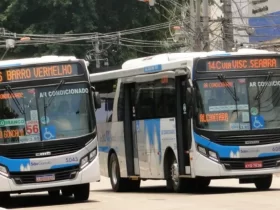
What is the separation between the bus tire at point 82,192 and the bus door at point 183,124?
2190 mm

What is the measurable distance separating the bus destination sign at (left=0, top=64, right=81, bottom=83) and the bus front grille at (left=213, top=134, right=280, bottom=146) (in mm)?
3561

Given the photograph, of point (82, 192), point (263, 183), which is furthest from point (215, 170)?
point (82, 192)

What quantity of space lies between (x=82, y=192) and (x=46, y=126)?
1.98m

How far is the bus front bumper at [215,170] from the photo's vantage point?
63.4 feet

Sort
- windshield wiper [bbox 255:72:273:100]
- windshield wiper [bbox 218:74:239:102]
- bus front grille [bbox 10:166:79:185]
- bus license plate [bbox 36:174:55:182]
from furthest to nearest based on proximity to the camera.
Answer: windshield wiper [bbox 255:72:273:100] < windshield wiper [bbox 218:74:239:102] < bus license plate [bbox 36:174:55:182] < bus front grille [bbox 10:166:79:185]

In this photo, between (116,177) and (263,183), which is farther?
(116,177)

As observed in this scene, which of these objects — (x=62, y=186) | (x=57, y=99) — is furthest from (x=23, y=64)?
(x=62, y=186)

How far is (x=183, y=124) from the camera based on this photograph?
66.1 feet

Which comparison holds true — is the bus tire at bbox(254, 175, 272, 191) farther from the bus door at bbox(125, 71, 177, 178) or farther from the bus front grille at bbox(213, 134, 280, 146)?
the bus door at bbox(125, 71, 177, 178)

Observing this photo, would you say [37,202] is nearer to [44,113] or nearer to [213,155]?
[44,113]

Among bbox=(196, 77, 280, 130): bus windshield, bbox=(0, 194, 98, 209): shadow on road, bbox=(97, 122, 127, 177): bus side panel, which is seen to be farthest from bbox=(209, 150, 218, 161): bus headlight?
bbox=(97, 122, 127, 177): bus side panel

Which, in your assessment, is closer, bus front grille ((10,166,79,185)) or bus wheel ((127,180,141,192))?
bus front grille ((10,166,79,185))

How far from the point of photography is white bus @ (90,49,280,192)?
19484 millimetres

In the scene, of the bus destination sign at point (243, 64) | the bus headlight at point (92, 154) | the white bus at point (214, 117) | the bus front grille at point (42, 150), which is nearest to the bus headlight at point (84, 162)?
the bus headlight at point (92, 154)
